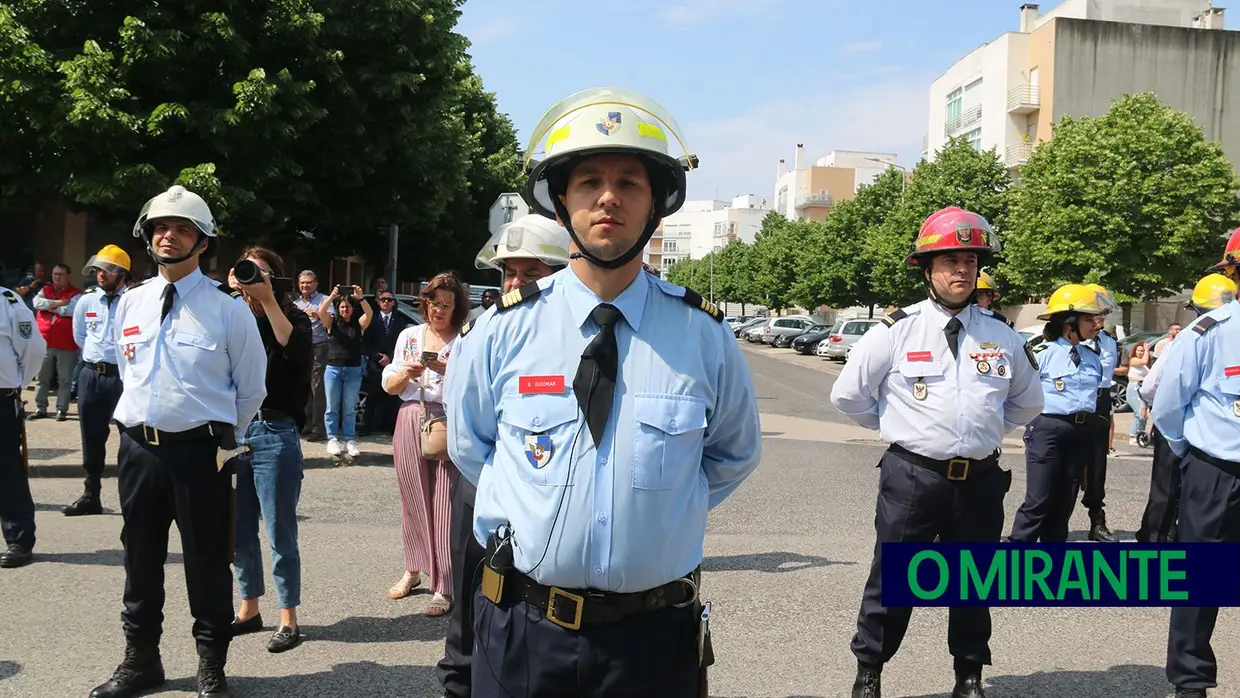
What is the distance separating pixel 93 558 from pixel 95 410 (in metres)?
1.85

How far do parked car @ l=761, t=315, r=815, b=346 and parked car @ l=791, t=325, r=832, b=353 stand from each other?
357 cm

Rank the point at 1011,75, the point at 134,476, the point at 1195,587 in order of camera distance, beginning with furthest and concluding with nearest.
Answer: the point at 1011,75, the point at 134,476, the point at 1195,587

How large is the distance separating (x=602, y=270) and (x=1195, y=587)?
300 centimetres

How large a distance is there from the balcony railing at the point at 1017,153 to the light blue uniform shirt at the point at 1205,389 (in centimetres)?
4996

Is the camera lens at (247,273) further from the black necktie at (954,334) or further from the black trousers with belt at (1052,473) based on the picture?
the black trousers with belt at (1052,473)

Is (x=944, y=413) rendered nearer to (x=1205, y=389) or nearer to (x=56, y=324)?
(x=1205, y=389)

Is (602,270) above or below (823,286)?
below

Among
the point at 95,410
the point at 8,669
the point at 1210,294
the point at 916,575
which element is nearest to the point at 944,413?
the point at 916,575

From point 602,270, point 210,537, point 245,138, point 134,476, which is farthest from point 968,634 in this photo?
point 245,138

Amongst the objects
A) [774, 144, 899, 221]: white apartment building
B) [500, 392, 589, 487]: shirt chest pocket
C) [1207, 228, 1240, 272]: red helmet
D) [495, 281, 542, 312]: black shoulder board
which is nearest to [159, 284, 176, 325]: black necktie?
[495, 281, 542, 312]: black shoulder board

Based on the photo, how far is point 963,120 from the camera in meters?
57.3

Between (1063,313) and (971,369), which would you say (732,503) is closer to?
(1063,313)

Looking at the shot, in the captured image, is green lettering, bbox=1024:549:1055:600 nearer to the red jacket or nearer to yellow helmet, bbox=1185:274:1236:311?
yellow helmet, bbox=1185:274:1236:311

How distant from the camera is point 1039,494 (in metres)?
7.35
